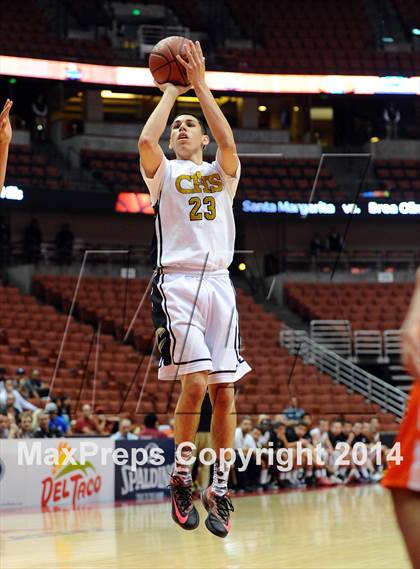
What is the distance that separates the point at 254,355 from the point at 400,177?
11470mm

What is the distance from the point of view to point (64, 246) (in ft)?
93.9

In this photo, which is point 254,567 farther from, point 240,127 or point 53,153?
point 240,127

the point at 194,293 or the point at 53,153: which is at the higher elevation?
the point at 53,153

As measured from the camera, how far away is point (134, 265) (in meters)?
29.3

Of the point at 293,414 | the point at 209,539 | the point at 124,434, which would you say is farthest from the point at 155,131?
the point at 293,414

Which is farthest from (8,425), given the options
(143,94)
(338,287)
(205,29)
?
(205,29)

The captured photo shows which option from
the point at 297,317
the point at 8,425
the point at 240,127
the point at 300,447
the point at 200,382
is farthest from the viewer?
the point at 240,127

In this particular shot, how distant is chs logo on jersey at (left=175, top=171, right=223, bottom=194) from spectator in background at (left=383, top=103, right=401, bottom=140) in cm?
2873

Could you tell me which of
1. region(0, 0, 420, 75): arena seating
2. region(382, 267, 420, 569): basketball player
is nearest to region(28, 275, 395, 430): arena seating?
region(0, 0, 420, 75): arena seating

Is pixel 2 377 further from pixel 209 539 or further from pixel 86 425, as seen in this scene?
pixel 209 539

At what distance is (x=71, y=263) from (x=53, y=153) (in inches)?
174

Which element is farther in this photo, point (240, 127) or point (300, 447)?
point (240, 127)

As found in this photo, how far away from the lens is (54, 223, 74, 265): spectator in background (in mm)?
28531

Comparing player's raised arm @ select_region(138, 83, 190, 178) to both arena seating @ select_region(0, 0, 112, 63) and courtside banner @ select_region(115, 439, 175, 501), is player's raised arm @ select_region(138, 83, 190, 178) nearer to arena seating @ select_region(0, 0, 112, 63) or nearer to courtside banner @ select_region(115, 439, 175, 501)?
courtside banner @ select_region(115, 439, 175, 501)
